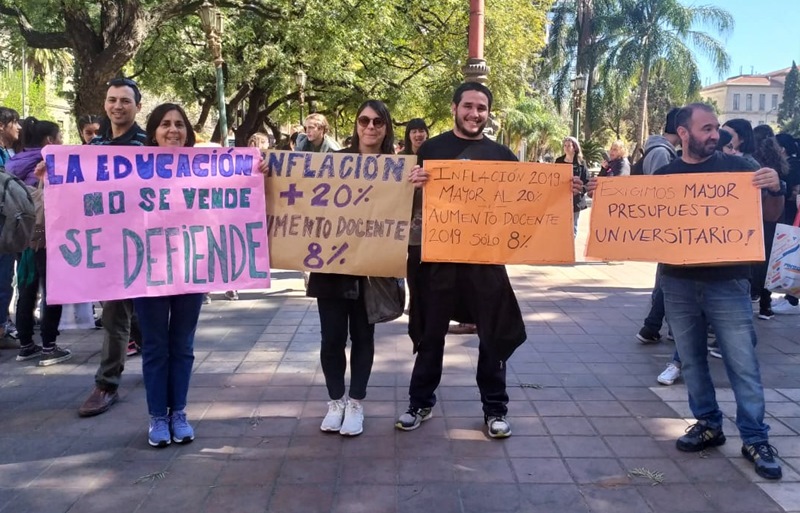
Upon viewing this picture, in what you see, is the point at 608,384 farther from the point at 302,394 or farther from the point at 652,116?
the point at 652,116

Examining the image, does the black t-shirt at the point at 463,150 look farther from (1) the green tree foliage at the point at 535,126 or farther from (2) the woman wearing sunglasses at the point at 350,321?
(1) the green tree foliage at the point at 535,126

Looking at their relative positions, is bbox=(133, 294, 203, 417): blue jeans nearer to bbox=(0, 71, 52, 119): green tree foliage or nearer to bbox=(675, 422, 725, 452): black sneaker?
bbox=(675, 422, 725, 452): black sneaker

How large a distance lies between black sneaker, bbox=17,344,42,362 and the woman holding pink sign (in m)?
2.22

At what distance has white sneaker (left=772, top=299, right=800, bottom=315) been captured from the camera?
7207 millimetres

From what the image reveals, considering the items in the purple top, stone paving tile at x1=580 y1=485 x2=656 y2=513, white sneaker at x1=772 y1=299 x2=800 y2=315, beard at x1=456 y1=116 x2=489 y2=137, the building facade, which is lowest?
stone paving tile at x1=580 y1=485 x2=656 y2=513

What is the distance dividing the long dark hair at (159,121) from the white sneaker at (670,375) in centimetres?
359

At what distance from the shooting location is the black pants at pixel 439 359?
3.67 m

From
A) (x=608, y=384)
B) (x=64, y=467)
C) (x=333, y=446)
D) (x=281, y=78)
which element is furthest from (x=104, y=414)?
(x=281, y=78)

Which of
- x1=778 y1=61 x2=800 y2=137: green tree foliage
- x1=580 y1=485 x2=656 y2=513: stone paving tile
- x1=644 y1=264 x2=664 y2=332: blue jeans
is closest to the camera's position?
x1=580 y1=485 x2=656 y2=513: stone paving tile

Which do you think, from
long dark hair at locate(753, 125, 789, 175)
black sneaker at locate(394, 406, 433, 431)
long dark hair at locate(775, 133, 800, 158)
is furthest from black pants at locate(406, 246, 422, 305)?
long dark hair at locate(775, 133, 800, 158)

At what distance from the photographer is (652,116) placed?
5047 centimetres

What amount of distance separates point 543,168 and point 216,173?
1.83m

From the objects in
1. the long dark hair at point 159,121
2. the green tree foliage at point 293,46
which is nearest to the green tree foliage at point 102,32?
the green tree foliage at point 293,46

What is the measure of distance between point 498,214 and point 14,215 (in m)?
2.72
